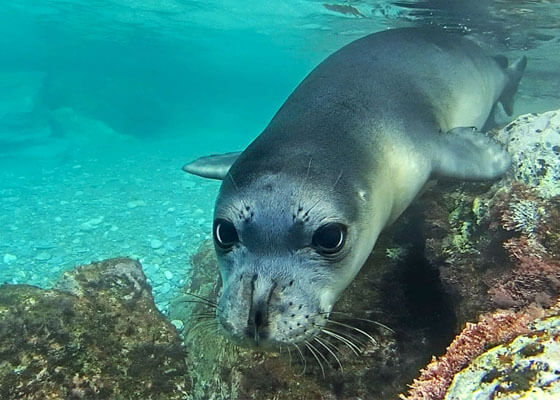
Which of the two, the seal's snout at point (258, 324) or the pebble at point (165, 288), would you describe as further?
Answer: the pebble at point (165, 288)

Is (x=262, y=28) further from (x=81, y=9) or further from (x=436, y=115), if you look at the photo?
(x=436, y=115)

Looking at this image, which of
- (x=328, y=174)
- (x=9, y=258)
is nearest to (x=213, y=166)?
(x=328, y=174)

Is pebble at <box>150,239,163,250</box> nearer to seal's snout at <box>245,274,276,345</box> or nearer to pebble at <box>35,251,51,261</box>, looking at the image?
pebble at <box>35,251,51,261</box>

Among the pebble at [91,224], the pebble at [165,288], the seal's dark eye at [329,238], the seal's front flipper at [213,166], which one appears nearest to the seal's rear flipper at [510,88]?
the seal's front flipper at [213,166]

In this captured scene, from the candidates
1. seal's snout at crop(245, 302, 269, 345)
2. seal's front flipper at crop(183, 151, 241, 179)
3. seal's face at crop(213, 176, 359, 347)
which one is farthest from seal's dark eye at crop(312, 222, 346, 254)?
seal's front flipper at crop(183, 151, 241, 179)

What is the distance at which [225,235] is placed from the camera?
2369 millimetres

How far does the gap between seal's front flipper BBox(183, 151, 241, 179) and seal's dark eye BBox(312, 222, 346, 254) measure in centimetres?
151

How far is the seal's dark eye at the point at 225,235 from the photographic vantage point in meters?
2.35

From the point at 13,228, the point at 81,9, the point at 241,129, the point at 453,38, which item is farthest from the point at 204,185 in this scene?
the point at 241,129

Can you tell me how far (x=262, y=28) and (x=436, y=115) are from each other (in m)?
21.9

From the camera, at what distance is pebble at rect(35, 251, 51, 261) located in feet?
27.5

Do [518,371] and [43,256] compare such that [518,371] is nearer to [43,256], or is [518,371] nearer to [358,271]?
[358,271]

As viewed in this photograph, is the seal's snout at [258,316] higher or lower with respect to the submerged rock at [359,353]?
higher

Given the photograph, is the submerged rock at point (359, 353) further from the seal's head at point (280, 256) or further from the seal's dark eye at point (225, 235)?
the seal's dark eye at point (225, 235)
